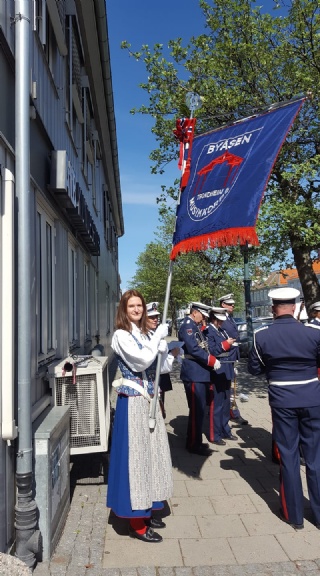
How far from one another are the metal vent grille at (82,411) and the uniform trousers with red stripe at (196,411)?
5.22ft

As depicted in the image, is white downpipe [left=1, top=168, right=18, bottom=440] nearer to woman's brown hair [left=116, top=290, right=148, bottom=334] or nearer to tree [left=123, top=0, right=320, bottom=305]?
woman's brown hair [left=116, top=290, right=148, bottom=334]

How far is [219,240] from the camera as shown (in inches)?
151

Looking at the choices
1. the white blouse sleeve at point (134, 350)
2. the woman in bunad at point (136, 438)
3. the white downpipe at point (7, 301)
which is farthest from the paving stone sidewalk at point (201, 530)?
the white blouse sleeve at point (134, 350)

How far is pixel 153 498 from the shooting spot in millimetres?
3762

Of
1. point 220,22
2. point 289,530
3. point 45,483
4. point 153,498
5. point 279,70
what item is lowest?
point 289,530

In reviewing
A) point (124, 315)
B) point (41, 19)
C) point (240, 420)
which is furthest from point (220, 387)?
point (41, 19)

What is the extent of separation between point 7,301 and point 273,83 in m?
8.72

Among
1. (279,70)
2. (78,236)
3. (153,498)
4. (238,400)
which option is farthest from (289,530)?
(279,70)

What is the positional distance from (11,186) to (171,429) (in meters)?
5.06

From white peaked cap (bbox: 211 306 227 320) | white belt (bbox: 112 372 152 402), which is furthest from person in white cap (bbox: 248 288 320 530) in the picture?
white peaked cap (bbox: 211 306 227 320)

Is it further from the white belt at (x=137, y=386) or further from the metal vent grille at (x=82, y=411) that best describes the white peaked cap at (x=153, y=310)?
the white belt at (x=137, y=386)

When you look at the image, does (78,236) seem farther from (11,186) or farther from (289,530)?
(289,530)

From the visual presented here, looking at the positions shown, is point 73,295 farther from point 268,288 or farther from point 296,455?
point 268,288

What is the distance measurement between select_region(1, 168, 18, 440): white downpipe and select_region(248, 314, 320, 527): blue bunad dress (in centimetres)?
205
